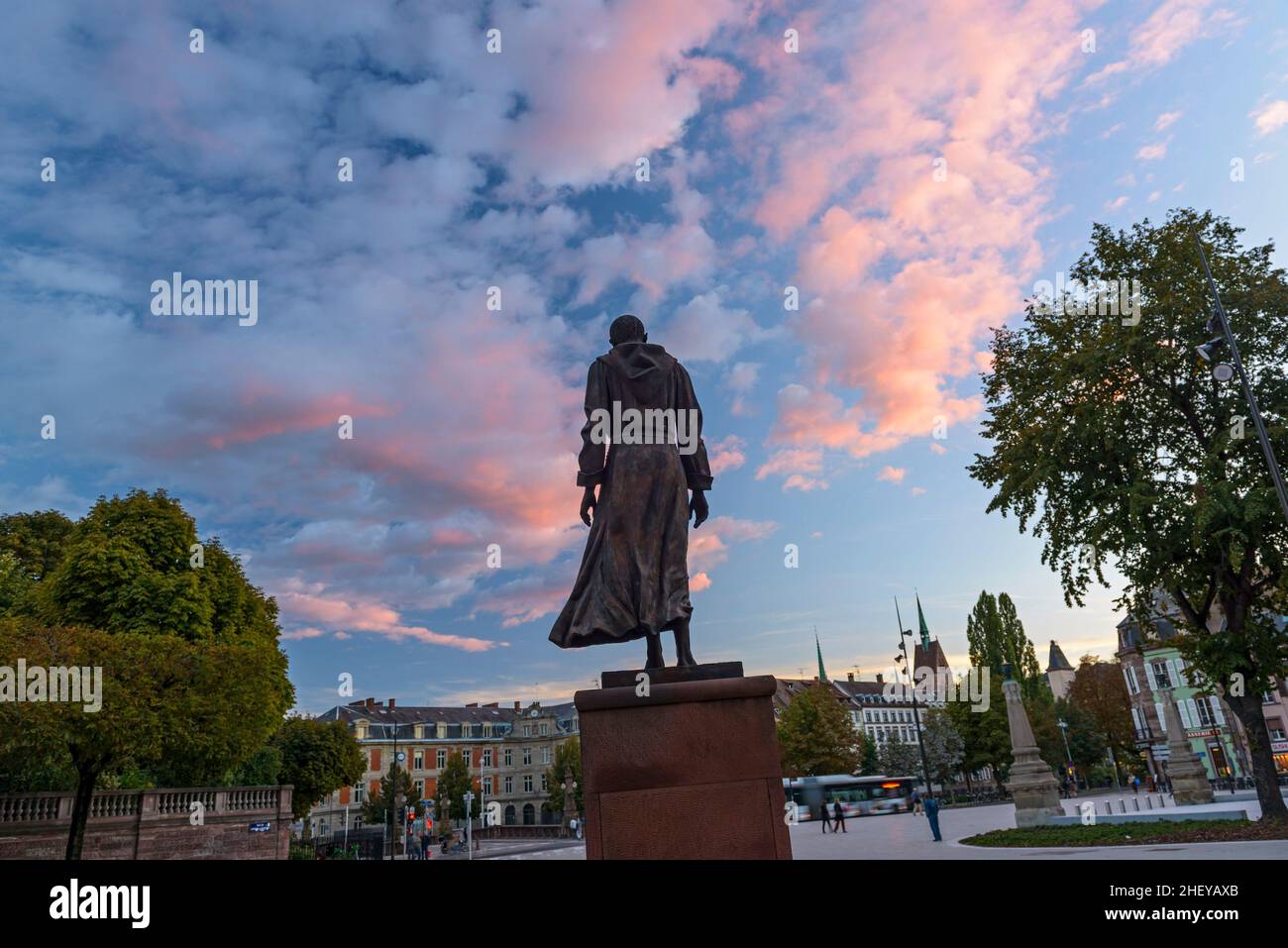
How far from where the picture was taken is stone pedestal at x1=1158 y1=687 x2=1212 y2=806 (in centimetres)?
3111

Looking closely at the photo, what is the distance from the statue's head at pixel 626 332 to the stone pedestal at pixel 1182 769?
33281 millimetres

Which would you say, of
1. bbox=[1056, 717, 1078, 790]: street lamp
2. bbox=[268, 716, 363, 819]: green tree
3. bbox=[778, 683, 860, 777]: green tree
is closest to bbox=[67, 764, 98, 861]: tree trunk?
bbox=[268, 716, 363, 819]: green tree

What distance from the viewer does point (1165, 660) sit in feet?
216

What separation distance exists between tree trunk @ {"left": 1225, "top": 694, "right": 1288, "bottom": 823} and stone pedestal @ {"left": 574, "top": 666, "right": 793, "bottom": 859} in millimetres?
19665

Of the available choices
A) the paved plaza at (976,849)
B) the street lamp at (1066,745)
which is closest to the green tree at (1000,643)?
the street lamp at (1066,745)

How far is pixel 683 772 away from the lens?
5559 millimetres

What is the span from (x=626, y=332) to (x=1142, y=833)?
19.8m

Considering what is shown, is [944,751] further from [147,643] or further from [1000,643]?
[147,643]

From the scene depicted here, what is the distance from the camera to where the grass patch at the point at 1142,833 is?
55.3 ft

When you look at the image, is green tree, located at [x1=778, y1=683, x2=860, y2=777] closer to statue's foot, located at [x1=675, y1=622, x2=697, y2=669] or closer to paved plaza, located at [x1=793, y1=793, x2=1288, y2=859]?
paved plaza, located at [x1=793, y1=793, x2=1288, y2=859]

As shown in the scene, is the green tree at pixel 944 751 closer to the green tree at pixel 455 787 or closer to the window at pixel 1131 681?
the window at pixel 1131 681
